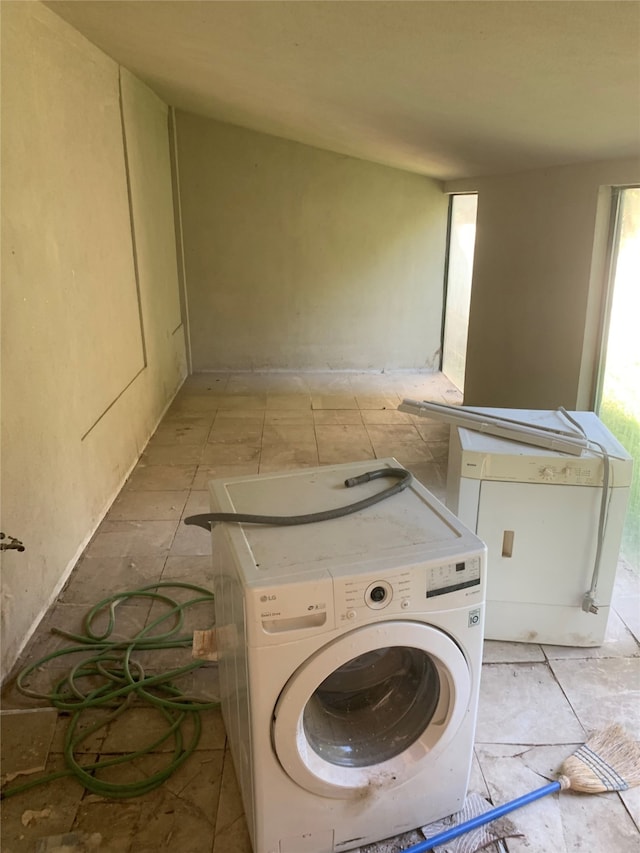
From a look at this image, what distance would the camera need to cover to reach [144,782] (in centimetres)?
179

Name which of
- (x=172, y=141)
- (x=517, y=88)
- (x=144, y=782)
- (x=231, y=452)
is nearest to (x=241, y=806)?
(x=144, y=782)

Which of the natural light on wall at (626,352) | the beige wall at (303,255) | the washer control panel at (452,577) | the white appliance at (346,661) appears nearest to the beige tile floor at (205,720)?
the white appliance at (346,661)

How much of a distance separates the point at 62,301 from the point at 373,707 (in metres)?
2.12

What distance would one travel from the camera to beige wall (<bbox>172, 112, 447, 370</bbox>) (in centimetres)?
591

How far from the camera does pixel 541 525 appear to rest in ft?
7.36

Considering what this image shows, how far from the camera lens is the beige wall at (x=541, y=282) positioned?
3232 millimetres

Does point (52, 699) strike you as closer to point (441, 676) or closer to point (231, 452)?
point (441, 676)

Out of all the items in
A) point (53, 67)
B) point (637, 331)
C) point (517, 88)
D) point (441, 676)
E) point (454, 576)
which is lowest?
point (441, 676)

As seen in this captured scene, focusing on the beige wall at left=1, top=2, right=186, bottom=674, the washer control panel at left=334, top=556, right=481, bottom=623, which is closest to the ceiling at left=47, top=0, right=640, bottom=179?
the beige wall at left=1, top=2, right=186, bottom=674

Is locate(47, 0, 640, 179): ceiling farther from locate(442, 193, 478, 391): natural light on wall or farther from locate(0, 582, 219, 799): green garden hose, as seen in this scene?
locate(0, 582, 219, 799): green garden hose

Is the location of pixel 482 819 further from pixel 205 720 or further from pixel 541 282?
pixel 541 282

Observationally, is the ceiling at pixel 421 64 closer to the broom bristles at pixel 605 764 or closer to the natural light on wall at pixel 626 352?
the natural light on wall at pixel 626 352

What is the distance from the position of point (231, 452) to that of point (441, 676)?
292cm

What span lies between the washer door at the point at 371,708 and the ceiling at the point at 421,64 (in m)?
1.52
